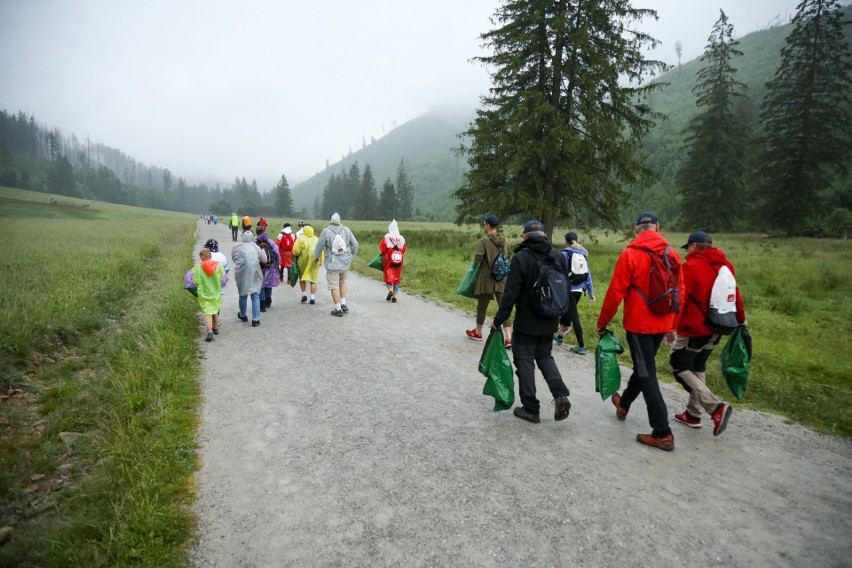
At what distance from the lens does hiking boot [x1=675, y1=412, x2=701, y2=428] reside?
423 centimetres

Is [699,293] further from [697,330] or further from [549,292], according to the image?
[549,292]

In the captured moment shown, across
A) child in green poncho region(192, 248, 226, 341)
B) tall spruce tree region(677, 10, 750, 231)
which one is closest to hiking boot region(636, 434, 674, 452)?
child in green poncho region(192, 248, 226, 341)

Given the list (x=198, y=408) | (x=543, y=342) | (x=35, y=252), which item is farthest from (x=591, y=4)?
(x=35, y=252)

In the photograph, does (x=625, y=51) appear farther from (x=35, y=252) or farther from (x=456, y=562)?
(x=35, y=252)

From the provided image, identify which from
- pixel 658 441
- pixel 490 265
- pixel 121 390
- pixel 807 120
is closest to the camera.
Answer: pixel 658 441

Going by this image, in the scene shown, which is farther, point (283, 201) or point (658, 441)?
point (283, 201)

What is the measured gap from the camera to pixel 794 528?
109 inches

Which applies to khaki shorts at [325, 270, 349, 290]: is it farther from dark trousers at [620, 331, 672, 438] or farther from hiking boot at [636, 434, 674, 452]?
hiking boot at [636, 434, 674, 452]

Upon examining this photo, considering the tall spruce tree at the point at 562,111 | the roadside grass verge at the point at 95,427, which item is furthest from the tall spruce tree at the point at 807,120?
the roadside grass verge at the point at 95,427

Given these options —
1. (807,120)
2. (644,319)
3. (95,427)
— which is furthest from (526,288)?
(807,120)

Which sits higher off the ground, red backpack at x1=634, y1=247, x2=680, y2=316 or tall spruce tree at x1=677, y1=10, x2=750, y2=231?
tall spruce tree at x1=677, y1=10, x2=750, y2=231

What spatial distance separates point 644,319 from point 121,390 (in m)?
5.78

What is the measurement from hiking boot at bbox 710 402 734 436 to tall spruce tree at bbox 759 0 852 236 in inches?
1312

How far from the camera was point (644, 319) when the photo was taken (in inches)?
153
